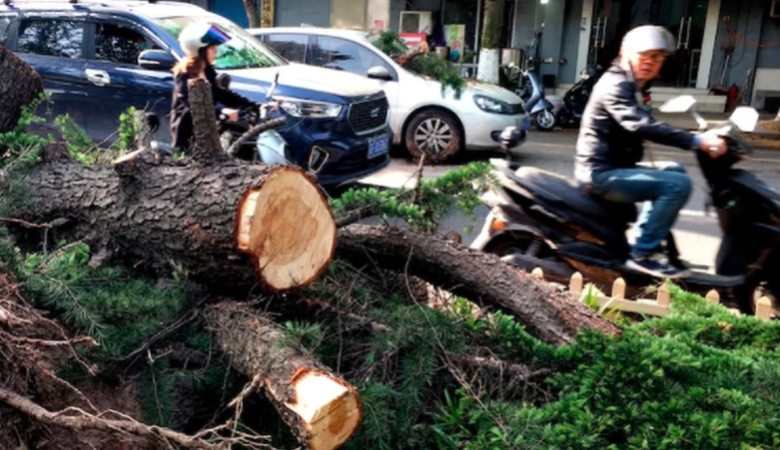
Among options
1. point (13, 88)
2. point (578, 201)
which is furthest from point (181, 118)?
point (578, 201)

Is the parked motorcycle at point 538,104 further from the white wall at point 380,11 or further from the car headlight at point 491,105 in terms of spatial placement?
the white wall at point 380,11

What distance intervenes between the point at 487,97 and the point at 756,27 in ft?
32.2

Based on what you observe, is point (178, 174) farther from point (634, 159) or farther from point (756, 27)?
point (756, 27)

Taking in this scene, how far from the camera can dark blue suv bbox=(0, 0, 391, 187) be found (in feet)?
23.9

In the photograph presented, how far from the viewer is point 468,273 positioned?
147 inches

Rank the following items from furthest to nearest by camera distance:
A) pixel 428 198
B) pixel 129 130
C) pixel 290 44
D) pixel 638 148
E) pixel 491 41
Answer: pixel 491 41
pixel 290 44
pixel 638 148
pixel 129 130
pixel 428 198

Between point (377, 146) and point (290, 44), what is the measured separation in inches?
144

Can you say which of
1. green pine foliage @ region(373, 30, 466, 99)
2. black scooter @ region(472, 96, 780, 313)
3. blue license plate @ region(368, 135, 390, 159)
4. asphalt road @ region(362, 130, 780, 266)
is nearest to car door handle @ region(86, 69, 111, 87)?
blue license plate @ region(368, 135, 390, 159)

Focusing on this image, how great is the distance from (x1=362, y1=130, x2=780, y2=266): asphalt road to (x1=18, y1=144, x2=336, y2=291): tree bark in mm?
1724

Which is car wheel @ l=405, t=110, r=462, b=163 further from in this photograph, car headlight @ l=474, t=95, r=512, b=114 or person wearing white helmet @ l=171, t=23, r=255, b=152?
person wearing white helmet @ l=171, t=23, r=255, b=152

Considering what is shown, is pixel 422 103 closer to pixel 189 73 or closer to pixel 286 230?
pixel 189 73

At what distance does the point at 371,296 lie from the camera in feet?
12.2

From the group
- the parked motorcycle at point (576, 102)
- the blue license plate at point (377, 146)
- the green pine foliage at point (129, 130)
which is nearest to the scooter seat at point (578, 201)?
the green pine foliage at point (129, 130)

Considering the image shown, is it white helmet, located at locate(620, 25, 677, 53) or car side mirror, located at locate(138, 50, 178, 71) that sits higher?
white helmet, located at locate(620, 25, 677, 53)
